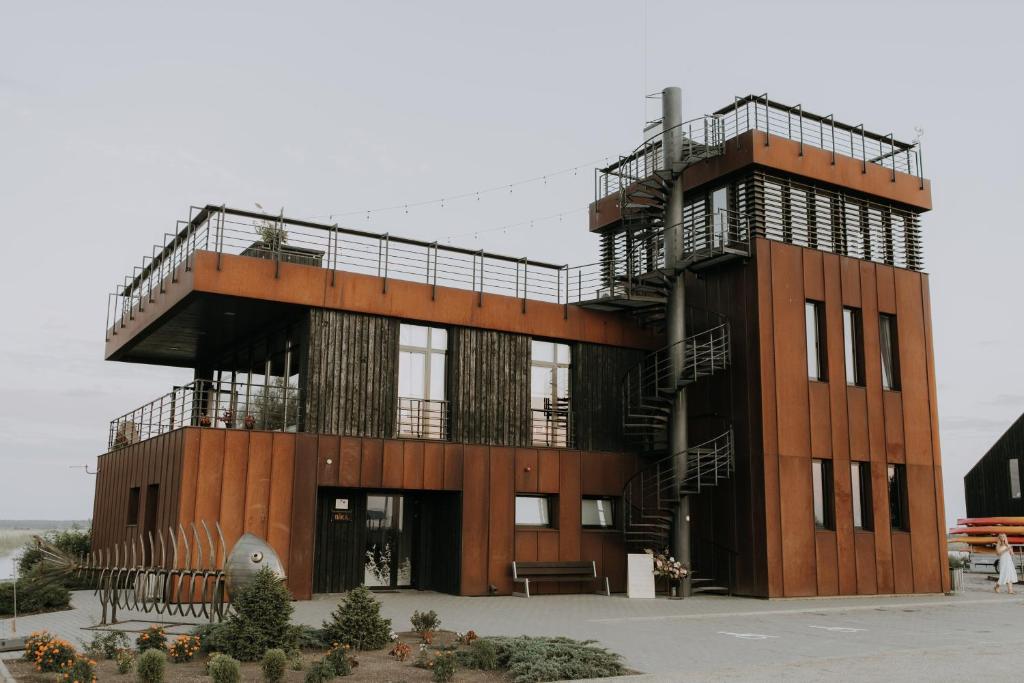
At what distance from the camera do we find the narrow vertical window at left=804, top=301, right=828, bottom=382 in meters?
21.1

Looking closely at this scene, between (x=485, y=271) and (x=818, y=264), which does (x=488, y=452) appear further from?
(x=818, y=264)

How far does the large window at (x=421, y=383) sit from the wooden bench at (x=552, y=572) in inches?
130

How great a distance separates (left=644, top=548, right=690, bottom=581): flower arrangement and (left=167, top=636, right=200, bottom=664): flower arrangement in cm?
1119

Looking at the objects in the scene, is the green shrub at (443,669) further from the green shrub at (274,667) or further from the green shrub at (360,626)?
the green shrub at (360,626)

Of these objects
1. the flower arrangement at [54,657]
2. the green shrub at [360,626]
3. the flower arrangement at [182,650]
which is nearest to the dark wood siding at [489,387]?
the green shrub at [360,626]

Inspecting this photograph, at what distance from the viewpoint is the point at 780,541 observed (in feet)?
64.3

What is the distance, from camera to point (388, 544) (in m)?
20.0

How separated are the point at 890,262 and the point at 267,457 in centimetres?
1517

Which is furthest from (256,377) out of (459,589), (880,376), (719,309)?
(880,376)

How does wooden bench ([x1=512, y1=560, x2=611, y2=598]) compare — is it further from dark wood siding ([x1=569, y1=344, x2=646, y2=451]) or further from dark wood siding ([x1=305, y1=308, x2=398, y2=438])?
dark wood siding ([x1=305, y1=308, x2=398, y2=438])

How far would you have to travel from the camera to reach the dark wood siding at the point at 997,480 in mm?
38812

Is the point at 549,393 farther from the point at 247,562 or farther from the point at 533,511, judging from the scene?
the point at 247,562

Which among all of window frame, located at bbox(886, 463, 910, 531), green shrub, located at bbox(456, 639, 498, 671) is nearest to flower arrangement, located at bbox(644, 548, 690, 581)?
window frame, located at bbox(886, 463, 910, 531)

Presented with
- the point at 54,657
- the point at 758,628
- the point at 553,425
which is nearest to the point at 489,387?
the point at 553,425
